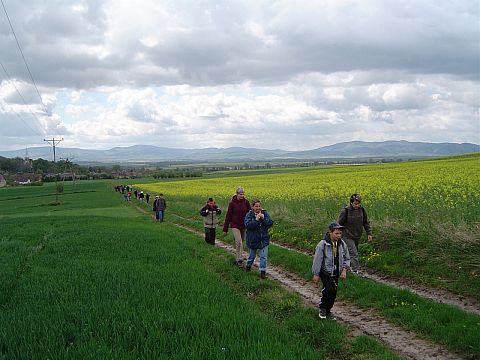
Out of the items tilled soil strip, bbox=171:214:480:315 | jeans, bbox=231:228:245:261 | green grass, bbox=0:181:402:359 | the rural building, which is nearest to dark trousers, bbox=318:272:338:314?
green grass, bbox=0:181:402:359

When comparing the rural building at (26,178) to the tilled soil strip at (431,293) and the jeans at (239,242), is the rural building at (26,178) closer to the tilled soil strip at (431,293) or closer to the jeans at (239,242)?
the jeans at (239,242)

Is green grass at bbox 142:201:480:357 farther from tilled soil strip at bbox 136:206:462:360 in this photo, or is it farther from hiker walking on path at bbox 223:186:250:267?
hiker walking on path at bbox 223:186:250:267

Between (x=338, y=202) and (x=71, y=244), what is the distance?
1141 cm

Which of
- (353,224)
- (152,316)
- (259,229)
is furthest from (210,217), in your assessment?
(152,316)

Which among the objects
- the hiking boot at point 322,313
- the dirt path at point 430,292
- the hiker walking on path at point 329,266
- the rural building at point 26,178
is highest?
the hiker walking on path at point 329,266

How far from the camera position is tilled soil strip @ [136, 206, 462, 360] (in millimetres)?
6441

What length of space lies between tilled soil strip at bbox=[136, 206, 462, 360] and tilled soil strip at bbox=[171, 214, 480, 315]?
1.54 m

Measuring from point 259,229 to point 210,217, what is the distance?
5390 millimetres

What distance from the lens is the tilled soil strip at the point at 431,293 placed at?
334 inches

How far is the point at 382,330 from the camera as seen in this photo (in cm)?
744

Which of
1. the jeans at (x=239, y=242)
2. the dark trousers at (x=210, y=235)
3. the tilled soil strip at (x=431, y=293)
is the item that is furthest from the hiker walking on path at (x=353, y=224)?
the dark trousers at (x=210, y=235)

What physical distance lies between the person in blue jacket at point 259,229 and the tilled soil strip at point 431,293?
2.40 m

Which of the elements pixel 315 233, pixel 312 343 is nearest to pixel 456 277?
pixel 312 343

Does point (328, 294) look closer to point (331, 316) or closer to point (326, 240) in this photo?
point (331, 316)
